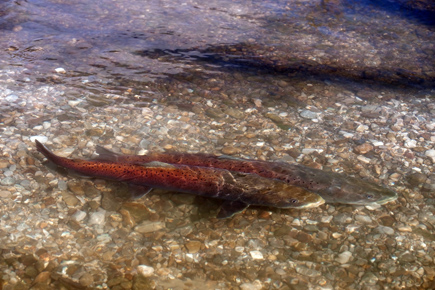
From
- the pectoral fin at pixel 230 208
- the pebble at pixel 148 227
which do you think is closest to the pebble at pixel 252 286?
the pectoral fin at pixel 230 208

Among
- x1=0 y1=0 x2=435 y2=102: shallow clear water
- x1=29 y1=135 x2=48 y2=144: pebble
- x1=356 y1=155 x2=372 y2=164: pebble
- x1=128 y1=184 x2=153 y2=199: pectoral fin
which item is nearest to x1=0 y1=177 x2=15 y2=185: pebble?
x1=29 y1=135 x2=48 y2=144: pebble

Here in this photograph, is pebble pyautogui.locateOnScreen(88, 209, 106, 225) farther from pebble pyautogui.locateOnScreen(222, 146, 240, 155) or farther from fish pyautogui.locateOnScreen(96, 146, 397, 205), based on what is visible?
pebble pyautogui.locateOnScreen(222, 146, 240, 155)

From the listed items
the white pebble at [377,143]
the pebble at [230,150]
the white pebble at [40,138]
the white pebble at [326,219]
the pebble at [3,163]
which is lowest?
the pebble at [3,163]

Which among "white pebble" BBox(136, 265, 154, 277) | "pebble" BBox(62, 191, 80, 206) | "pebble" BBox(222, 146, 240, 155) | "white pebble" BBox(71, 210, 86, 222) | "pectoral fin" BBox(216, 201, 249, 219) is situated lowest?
"white pebble" BBox(136, 265, 154, 277)

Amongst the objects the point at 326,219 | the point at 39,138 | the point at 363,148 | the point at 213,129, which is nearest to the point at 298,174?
the point at 326,219

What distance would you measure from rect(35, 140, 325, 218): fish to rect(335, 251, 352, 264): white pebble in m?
0.56

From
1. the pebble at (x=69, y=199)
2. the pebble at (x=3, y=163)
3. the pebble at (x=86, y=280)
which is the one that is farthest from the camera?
the pebble at (x=3, y=163)

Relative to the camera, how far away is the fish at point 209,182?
447 cm

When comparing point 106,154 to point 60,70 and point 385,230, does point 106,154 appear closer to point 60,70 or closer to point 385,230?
point 60,70

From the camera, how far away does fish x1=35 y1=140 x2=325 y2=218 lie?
4.47m

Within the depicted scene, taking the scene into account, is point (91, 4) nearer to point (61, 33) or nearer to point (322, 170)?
point (61, 33)

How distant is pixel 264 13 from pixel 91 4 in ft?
14.2

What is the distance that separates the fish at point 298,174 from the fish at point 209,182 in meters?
0.17

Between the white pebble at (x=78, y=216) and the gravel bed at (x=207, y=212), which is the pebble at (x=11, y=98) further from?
the white pebble at (x=78, y=216)
